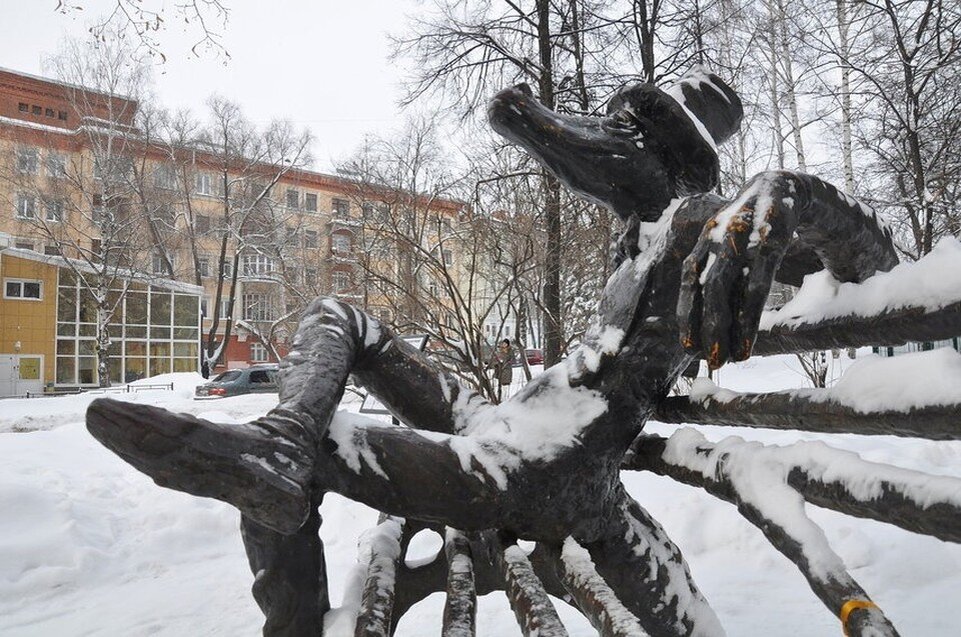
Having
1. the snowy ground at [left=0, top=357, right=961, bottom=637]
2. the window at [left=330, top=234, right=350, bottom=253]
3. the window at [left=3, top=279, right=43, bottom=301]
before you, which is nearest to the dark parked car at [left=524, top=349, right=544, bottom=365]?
the window at [left=330, top=234, right=350, bottom=253]

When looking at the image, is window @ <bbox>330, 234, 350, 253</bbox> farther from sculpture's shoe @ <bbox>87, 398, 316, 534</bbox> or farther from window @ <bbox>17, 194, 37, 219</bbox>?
window @ <bbox>17, 194, 37, 219</bbox>

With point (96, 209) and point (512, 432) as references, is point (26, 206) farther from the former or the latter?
point (512, 432)

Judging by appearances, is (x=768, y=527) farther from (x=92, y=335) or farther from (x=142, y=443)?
(x=92, y=335)

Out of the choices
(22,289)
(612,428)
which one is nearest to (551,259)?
(612,428)

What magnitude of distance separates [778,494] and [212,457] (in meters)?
0.84

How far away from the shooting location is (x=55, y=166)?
74.8 ft

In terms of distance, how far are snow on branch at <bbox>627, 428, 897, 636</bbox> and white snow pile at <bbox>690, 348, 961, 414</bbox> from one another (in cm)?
9

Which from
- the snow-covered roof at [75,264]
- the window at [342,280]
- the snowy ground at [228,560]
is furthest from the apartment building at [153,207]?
the snowy ground at [228,560]

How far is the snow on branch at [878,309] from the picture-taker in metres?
0.94

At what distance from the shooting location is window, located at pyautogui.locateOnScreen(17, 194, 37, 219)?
22.7m

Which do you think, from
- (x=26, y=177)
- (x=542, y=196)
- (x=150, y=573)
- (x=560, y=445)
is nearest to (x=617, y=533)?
(x=560, y=445)

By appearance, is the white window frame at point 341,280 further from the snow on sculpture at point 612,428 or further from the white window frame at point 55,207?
the white window frame at point 55,207

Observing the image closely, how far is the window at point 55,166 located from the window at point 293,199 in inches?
325

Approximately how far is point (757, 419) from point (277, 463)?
0.85 metres
